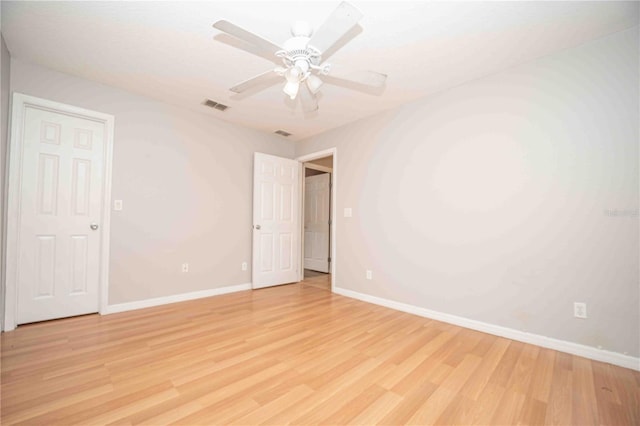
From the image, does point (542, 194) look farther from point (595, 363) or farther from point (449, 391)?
point (449, 391)

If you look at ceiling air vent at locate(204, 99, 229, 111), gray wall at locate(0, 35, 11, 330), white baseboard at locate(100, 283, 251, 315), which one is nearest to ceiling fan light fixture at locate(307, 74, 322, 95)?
ceiling air vent at locate(204, 99, 229, 111)

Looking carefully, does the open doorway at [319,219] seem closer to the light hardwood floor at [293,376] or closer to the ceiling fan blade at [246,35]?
the light hardwood floor at [293,376]

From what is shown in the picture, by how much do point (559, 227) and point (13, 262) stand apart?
478cm

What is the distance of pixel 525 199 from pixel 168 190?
385 cm

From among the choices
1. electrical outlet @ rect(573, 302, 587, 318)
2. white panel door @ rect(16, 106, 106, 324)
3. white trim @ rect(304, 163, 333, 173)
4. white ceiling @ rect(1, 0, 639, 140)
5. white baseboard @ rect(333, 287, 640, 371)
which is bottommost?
white baseboard @ rect(333, 287, 640, 371)

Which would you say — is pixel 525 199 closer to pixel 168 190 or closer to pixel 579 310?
pixel 579 310

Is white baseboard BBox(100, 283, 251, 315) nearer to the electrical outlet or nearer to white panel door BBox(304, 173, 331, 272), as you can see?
white panel door BBox(304, 173, 331, 272)

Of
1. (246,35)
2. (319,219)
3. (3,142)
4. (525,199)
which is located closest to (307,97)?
(246,35)

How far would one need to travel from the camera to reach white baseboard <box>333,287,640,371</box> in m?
1.92

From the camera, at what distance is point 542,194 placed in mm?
2264

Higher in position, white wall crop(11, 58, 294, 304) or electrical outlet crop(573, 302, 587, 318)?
white wall crop(11, 58, 294, 304)

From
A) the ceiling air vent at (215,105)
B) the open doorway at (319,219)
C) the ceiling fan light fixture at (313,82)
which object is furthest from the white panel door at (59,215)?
the open doorway at (319,219)

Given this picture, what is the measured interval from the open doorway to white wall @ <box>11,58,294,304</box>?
1.73m

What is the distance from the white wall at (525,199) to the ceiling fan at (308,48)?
1.34m
